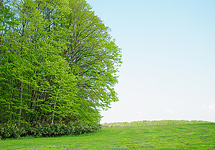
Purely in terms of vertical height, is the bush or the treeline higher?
the treeline

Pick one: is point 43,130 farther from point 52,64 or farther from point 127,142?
point 127,142

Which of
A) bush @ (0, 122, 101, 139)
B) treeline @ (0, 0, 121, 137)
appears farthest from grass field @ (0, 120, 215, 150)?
treeline @ (0, 0, 121, 137)

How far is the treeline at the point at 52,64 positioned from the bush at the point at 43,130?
0.60m

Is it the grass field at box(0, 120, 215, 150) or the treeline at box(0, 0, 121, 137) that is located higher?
the treeline at box(0, 0, 121, 137)

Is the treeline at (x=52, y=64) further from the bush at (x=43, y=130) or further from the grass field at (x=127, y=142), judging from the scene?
the grass field at (x=127, y=142)

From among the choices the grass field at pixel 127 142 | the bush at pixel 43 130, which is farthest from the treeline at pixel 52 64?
the grass field at pixel 127 142

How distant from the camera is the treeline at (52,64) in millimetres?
19141

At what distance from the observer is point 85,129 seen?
852 inches

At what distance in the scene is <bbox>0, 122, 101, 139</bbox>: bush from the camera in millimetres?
18172

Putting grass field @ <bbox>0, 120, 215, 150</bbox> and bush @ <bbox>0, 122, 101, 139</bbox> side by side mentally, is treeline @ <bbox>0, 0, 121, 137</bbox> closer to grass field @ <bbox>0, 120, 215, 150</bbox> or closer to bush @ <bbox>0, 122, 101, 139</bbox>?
bush @ <bbox>0, 122, 101, 139</bbox>

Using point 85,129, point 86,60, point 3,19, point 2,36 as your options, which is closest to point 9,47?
point 2,36

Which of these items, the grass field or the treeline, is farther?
the treeline

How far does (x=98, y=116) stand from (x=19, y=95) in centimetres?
836

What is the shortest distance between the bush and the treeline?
603 millimetres
